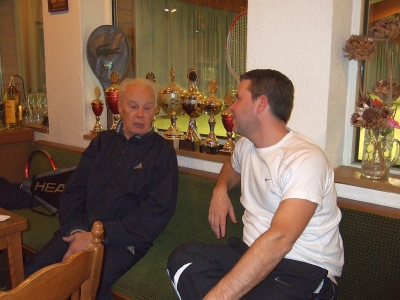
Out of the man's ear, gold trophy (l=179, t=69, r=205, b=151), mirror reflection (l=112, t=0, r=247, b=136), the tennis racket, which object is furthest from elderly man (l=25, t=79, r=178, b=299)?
mirror reflection (l=112, t=0, r=247, b=136)

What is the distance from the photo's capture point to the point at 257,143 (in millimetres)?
1425

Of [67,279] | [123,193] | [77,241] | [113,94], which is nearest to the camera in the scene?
[67,279]

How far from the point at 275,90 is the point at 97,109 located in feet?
5.63

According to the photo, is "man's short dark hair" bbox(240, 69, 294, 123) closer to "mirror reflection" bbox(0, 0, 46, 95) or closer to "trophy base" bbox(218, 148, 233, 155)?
"trophy base" bbox(218, 148, 233, 155)

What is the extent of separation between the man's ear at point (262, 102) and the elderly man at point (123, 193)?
0.68 metres

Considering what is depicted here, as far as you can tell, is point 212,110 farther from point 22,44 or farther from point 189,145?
point 22,44

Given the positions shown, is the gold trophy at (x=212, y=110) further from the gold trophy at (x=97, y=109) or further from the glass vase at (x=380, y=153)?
the gold trophy at (x=97, y=109)

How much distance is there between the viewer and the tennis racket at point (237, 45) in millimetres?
2090

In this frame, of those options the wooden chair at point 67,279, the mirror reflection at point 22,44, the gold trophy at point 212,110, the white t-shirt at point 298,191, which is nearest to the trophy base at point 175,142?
the gold trophy at point 212,110

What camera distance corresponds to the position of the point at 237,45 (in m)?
2.13

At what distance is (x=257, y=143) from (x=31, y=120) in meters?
2.66

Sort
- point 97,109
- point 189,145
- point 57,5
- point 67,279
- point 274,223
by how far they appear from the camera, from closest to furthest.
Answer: point 67,279 → point 274,223 → point 189,145 → point 97,109 → point 57,5

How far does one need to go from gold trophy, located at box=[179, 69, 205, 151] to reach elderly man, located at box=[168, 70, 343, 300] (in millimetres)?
A: 776

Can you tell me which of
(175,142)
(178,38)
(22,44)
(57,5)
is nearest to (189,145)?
(175,142)
